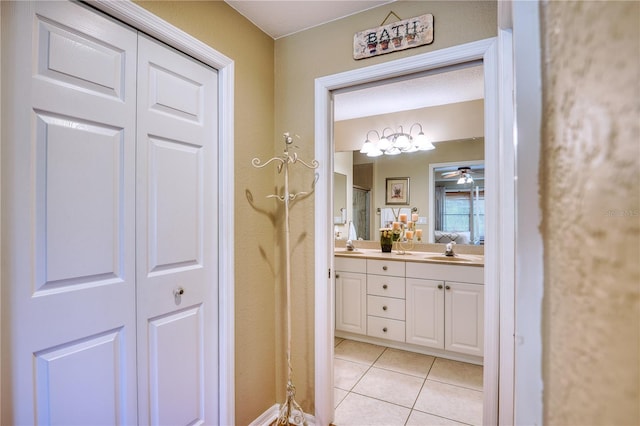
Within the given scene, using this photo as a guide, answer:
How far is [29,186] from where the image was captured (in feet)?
3.06

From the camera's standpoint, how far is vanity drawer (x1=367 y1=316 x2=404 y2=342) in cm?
268

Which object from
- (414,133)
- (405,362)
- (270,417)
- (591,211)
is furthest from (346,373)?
(591,211)

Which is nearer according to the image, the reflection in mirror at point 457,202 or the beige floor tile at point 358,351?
the beige floor tile at point 358,351

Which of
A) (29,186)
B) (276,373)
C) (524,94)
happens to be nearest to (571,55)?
(524,94)

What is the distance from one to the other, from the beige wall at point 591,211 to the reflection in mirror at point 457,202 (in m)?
2.94

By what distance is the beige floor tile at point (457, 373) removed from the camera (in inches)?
87.5

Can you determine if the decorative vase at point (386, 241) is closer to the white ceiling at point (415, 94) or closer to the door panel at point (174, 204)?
the white ceiling at point (415, 94)

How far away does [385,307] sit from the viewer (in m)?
2.74

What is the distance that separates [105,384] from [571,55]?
4.93 feet

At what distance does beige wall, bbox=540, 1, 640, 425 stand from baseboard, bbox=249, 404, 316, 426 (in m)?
1.87

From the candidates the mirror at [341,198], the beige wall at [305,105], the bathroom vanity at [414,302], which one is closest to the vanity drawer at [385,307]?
the bathroom vanity at [414,302]

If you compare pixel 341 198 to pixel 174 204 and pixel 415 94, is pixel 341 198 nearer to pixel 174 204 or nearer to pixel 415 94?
pixel 415 94

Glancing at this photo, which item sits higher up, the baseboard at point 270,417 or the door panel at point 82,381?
the door panel at point 82,381

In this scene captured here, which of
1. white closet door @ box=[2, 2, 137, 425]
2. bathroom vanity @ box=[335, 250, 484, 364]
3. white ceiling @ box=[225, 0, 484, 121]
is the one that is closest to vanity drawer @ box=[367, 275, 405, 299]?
bathroom vanity @ box=[335, 250, 484, 364]
